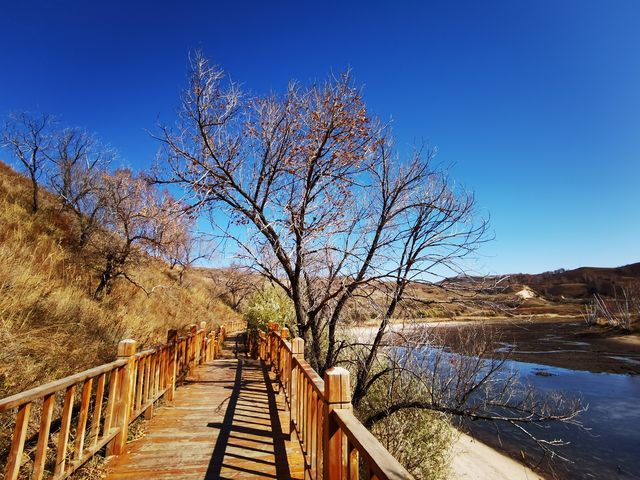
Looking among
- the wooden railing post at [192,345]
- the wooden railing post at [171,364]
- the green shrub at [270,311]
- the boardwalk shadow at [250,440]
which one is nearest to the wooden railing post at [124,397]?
the boardwalk shadow at [250,440]

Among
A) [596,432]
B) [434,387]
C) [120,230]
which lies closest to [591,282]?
[596,432]

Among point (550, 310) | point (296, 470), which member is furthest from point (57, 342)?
point (550, 310)

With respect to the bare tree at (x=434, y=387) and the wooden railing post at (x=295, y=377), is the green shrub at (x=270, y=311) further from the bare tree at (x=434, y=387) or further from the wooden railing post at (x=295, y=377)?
the wooden railing post at (x=295, y=377)

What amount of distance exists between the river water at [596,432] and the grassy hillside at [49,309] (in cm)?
1192

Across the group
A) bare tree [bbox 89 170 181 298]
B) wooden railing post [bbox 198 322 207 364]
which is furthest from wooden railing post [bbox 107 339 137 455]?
bare tree [bbox 89 170 181 298]

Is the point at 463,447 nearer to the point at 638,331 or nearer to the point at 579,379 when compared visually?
the point at 579,379

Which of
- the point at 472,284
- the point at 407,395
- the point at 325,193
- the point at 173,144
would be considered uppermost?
the point at 173,144

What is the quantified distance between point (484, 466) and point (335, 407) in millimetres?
12946

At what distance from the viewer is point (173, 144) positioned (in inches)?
287

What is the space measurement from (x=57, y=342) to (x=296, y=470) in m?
3.89

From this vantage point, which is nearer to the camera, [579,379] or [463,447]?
[463,447]

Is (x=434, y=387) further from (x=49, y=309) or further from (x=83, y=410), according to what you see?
A: (x=49, y=309)

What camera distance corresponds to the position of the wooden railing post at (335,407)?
2395 millimetres

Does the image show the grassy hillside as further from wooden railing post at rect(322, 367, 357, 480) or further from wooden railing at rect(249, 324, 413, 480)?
wooden railing post at rect(322, 367, 357, 480)
